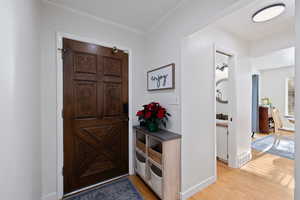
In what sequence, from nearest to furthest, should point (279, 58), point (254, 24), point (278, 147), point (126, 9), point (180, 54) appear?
point (180, 54)
point (126, 9)
point (254, 24)
point (278, 147)
point (279, 58)

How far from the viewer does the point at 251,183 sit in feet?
A: 6.07

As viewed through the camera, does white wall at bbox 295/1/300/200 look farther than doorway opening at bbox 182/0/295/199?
No

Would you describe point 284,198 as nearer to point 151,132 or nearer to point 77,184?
point 151,132

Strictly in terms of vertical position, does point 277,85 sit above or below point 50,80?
above

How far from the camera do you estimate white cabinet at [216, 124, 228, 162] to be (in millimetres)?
2402

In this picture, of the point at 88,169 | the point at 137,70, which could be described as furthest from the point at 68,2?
the point at 88,169

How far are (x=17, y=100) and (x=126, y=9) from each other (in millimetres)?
1578

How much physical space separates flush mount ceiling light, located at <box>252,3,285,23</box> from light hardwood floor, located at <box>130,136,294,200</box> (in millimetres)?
2354

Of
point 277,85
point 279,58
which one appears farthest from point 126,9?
point 277,85

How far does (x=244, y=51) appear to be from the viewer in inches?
98.0

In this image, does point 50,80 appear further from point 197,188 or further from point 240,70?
point 240,70

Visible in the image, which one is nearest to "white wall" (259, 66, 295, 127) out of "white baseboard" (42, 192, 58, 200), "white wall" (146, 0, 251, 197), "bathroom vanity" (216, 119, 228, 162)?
"bathroom vanity" (216, 119, 228, 162)

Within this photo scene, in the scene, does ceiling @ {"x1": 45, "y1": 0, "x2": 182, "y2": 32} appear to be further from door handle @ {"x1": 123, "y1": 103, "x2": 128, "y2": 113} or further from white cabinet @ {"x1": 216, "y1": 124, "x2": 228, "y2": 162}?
white cabinet @ {"x1": 216, "y1": 124, "x2": 228, "y2": 162}

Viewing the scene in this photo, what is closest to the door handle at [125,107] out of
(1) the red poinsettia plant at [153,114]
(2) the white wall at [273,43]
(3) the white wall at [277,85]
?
(1) the red poinsettia plant at [153,114]
